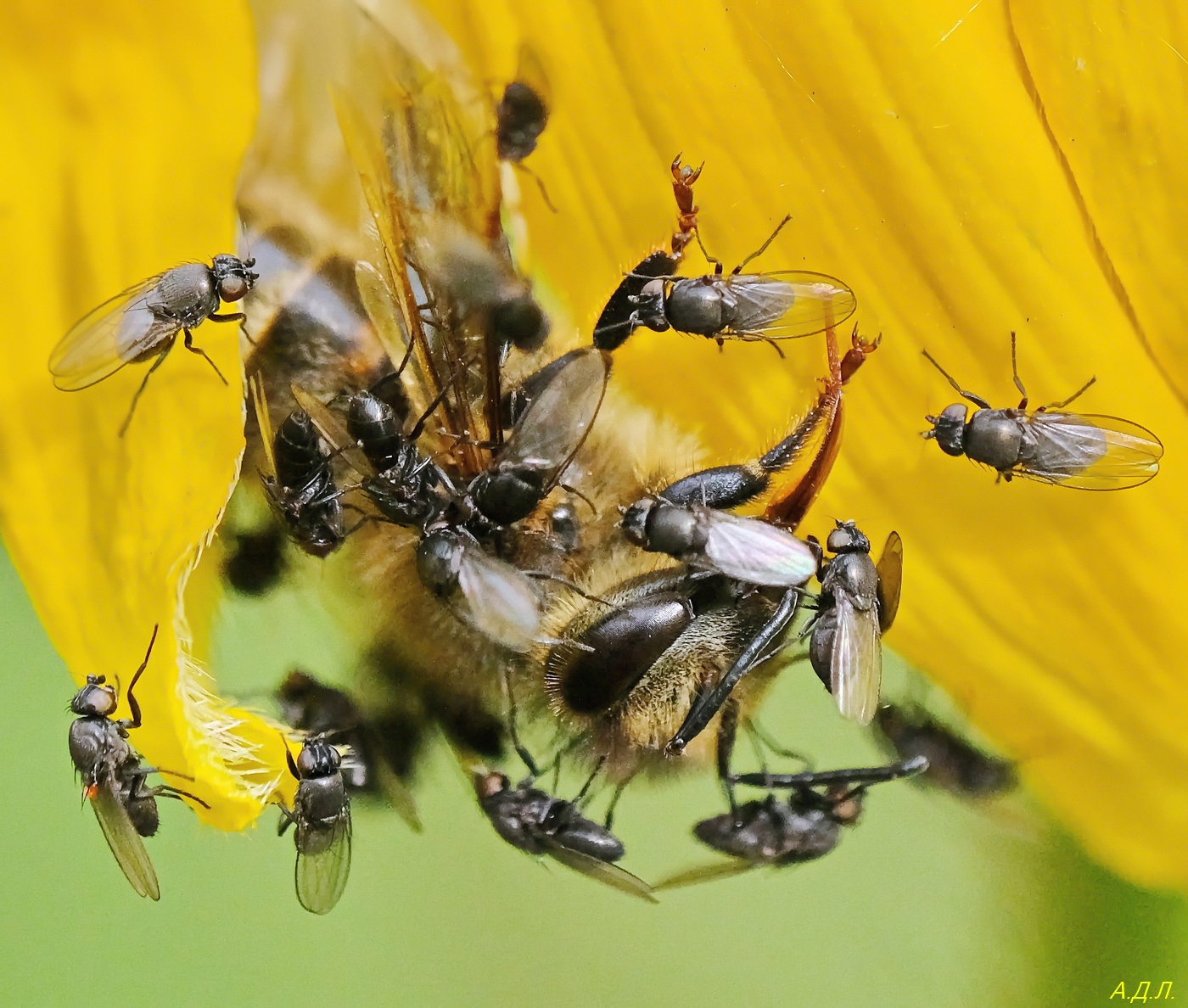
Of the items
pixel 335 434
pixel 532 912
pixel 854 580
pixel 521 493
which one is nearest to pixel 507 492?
pixel 521 493

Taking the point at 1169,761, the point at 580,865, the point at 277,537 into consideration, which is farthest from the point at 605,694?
the point at 1169,761

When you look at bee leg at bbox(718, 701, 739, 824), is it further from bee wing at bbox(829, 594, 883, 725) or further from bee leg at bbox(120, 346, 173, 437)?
bee leg at bbox(120, 346, 173, 437)

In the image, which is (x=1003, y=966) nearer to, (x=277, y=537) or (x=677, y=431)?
(x=677, y=431)

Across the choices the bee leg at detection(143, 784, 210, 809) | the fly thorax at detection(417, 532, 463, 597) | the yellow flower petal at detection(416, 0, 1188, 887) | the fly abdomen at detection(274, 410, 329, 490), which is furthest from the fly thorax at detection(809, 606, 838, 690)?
the bee leg at detection(143, 784, 210, 809)

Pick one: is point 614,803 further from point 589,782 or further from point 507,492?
point 507,492

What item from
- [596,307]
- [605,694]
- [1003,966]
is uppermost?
[596,307]

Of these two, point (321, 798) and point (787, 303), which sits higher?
point (787, 303)
